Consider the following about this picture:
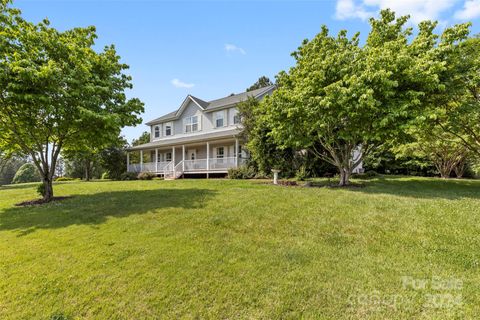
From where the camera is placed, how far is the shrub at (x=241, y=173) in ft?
55.1

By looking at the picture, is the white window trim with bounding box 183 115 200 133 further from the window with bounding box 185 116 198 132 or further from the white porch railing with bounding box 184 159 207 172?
the white porch railing with bounding box 184 159 207 172

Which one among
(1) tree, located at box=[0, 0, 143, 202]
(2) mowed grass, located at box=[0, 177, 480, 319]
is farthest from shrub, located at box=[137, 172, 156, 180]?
(2) mowed grass, located at box=[0, 177, 480, 319]

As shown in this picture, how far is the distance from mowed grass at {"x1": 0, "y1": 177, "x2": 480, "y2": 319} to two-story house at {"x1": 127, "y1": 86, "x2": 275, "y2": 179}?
40.6ft

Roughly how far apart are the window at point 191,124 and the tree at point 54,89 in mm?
12692

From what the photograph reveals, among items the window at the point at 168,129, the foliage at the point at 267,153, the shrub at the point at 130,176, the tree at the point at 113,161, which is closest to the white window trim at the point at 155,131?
the window at the point at 168,129

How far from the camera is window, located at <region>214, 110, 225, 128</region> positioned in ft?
73.9

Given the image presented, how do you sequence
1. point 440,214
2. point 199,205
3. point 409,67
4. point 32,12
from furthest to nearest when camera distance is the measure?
point 32,12 → point 409,67 → point 199,205 → point 440,214

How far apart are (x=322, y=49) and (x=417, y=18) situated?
14.8ft

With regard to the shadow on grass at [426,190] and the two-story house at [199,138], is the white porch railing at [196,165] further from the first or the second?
the shadow on grass at [426,190]

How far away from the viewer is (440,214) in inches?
249

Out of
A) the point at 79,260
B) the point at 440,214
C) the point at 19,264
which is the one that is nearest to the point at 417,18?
the point at 440,214

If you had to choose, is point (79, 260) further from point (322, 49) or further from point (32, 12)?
point (322, 49)

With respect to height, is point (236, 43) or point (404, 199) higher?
point (236, 43)

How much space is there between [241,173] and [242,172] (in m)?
0.11
